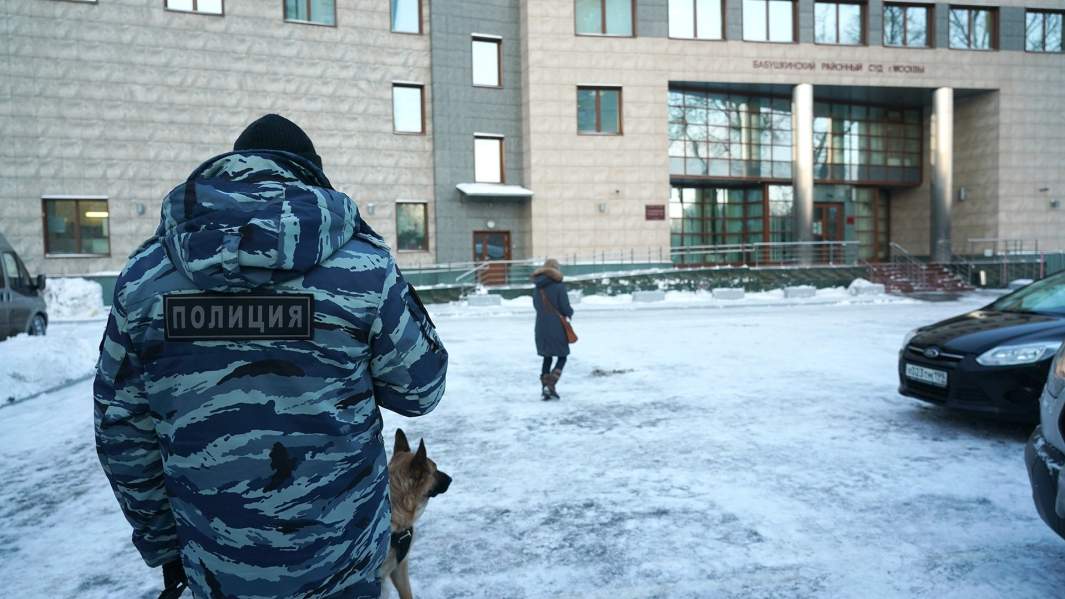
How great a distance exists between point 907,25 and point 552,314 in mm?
28394

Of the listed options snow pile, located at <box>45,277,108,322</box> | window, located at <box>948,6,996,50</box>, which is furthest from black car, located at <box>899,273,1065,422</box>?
window, located at <box>948,6,996,50</box>

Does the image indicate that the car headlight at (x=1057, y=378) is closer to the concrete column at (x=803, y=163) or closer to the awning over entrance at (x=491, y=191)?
the awning over entrance at (x=491, y=191)

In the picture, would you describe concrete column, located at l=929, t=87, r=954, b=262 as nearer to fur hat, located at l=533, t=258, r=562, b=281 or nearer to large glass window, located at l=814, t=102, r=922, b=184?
large glass window, located at l=814, t=102, r=922, b=184

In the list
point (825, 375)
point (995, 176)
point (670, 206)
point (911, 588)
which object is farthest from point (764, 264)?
point (911, 588)

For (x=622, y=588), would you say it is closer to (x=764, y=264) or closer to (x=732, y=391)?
(x=732, y=391)

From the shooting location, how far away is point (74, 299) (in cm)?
2078

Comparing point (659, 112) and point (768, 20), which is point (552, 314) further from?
point (768, 20)

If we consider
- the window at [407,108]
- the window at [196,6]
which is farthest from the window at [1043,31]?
the window at [196,6]

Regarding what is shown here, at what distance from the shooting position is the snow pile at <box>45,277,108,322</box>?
2036cm

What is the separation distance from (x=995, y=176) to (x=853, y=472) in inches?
1211

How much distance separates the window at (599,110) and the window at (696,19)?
3.49 m

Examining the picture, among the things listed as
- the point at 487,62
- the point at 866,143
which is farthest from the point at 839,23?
the point at 487,62

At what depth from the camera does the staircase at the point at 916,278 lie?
983 inches

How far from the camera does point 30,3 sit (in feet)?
69.7
